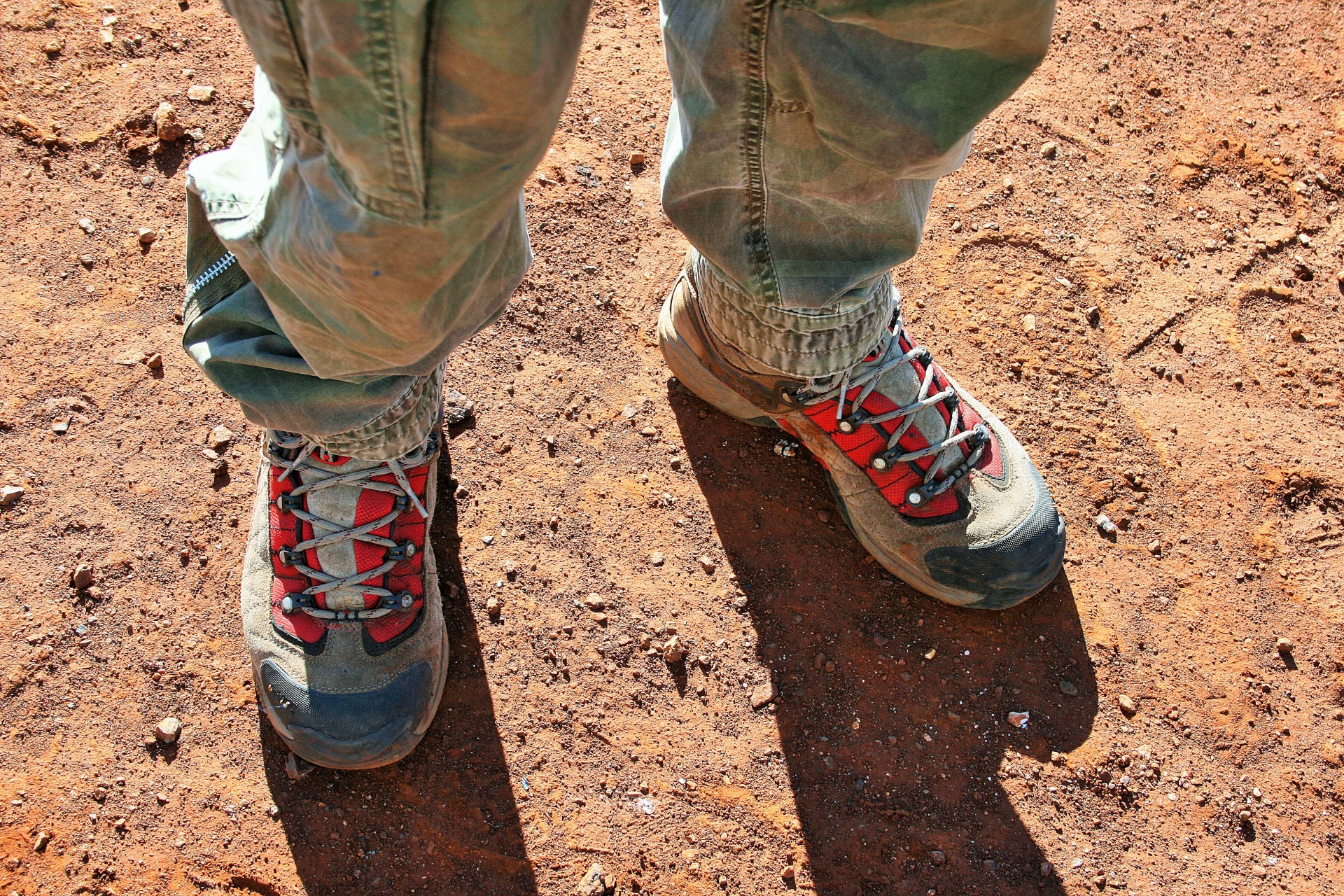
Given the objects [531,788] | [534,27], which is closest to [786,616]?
[531,788]

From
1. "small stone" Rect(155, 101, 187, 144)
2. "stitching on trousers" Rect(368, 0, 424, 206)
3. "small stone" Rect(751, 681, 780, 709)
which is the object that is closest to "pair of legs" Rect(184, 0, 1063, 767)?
"stitching on trousers" Rect(368, 0, 424, 206)

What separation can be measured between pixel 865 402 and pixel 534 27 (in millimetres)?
1046

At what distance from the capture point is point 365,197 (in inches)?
38.1

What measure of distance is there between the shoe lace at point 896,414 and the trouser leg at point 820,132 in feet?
0.35

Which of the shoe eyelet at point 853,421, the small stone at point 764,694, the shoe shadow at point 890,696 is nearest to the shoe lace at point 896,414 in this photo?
the shoe eyelet at point 853,421

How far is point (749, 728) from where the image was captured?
1.69m

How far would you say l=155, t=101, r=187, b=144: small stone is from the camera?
2146mm

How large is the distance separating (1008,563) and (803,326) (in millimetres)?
599

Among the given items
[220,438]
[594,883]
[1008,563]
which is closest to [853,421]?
[1008,563]

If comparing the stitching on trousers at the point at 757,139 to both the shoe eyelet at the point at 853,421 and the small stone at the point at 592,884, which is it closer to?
the shoe eyelet at the point at 853,421

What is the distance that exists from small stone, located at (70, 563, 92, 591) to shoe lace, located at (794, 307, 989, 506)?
4.53ft

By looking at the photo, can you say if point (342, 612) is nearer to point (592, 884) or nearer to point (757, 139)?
point (592, 884)

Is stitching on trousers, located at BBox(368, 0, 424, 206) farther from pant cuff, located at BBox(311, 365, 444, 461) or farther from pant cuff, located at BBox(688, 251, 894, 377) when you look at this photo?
pant cuff, located at BBox(688, 251, 894, 377)

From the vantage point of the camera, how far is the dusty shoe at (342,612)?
61.0 inches
